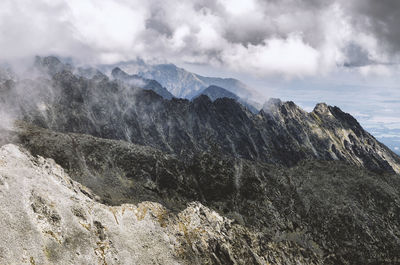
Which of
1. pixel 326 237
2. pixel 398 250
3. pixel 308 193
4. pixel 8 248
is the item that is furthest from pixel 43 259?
pixel 398 250

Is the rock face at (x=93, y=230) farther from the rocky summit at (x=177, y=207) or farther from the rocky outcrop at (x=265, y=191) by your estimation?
the rocky outcrop at (x=265, y=191)

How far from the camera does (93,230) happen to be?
7125 cm

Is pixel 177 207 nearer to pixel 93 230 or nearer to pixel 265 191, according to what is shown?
pixel 265 191

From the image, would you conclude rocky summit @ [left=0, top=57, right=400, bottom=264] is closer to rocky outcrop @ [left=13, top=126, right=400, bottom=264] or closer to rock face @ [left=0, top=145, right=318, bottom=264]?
rock face @ [left=0, top=145, right=318, bottom=264]

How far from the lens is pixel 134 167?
427 feet

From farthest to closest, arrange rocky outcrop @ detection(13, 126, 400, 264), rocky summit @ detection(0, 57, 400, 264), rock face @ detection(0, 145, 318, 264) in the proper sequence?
rocky outcrop @ detection(13, 126, 400, 264) → rocky summit @ detection(0, 57, 400, 264) → rock face @ detection(0, 145, 318, 264)

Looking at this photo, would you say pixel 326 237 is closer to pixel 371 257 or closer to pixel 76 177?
pixel 371 257

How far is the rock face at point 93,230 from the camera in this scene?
60406 millimetres

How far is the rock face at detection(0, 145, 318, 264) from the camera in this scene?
60406 mm

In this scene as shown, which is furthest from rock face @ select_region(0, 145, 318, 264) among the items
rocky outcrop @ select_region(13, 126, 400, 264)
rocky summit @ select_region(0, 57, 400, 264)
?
rocky outcrop @ select_region(13, 126, 400, 264)

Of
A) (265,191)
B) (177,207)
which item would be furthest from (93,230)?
(265,191)

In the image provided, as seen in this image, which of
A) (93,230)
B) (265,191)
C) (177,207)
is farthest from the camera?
(265,191)

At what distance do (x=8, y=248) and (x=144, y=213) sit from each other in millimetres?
38866

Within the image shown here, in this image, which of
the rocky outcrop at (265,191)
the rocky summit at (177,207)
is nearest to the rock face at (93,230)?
the rocky summit at (177,207)
